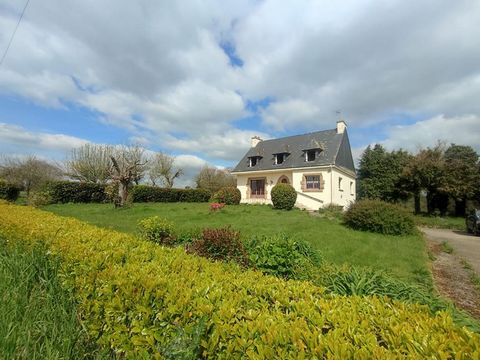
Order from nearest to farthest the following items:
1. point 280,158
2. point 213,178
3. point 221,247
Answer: point 221,247 < point 280,158 < point 213,178

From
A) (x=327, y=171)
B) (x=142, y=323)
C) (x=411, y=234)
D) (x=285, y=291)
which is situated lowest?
(x=411, y=234)

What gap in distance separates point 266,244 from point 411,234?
9.80 metres

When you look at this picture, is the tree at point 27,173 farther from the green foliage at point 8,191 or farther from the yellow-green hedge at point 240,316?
the yellow-green hedge at point 240,316

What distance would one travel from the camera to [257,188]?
91.9 ft

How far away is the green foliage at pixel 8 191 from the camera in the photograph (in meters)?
19.3

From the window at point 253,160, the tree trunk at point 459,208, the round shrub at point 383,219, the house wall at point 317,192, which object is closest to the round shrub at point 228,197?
the house wall at point 317,192

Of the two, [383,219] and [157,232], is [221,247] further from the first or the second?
[383,219]

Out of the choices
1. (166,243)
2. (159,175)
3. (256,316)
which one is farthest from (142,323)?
(159,175)

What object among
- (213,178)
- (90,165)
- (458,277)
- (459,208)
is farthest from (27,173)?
(459,208)

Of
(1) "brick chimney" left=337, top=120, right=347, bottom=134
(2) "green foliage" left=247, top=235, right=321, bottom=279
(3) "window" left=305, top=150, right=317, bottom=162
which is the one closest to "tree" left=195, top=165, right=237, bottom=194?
(3) "window" left=305, top=150, right=317, bottom=162

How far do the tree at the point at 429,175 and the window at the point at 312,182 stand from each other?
9.45 m

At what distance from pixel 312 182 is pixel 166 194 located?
14.3m

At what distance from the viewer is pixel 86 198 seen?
22.1m

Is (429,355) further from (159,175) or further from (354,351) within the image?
(159,175)
